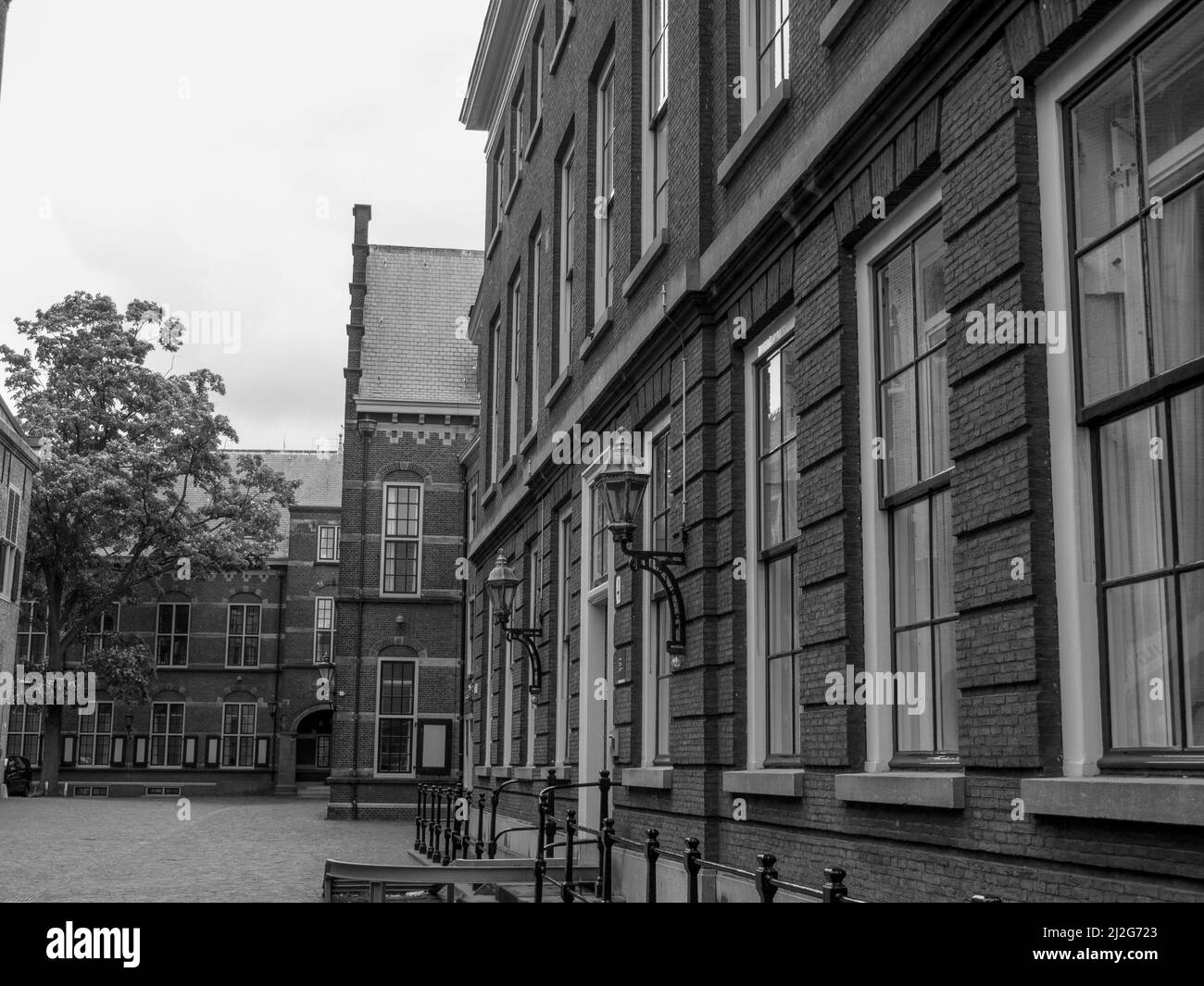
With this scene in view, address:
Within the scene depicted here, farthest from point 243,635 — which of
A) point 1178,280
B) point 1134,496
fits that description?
point 1178,280

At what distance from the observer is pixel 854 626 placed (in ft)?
26.9

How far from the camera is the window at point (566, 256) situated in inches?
704

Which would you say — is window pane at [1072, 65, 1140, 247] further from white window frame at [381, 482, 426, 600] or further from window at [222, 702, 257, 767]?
window at [222, 702, 257, 767]

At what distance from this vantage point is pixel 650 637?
12.9 meters

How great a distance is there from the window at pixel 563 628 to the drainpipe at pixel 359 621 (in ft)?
62.2

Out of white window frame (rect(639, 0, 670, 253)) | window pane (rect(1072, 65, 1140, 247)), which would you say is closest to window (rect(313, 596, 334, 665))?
white window frame (rect(639, 0, 670, 253))

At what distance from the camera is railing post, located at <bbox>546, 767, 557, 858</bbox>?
38.0ft

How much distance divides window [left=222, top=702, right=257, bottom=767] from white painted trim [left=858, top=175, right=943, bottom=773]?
50.1m

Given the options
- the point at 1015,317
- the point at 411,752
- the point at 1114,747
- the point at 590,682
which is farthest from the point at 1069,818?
the point at 411,752

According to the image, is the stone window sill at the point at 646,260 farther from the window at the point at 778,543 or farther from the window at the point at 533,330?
the window at the point at 533,330

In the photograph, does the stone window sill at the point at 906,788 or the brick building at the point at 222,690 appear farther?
the brick building at the point at 222,690

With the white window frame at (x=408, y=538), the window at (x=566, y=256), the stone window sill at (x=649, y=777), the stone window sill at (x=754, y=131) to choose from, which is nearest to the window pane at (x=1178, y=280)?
the stone window sill at (x=754, y=131)

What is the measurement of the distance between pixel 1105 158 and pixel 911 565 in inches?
103

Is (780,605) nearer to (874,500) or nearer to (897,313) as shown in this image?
(874,500)
